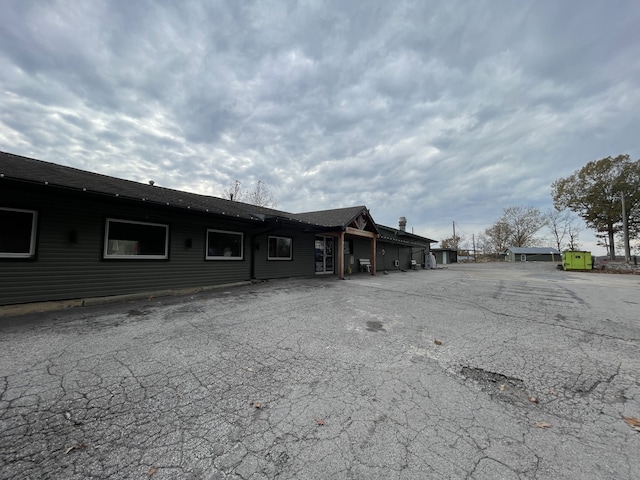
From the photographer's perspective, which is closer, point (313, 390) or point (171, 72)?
point (313, 390)

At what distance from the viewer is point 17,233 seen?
5.48 metres

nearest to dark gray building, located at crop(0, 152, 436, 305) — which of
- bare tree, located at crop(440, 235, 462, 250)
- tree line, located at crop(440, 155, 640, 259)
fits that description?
tree line, located at crop(440, 155, 640, 259)

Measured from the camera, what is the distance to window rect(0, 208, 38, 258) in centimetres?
535

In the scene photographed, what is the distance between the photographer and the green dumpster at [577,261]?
72.9 feet

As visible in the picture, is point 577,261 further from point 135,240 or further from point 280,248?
point 135,240

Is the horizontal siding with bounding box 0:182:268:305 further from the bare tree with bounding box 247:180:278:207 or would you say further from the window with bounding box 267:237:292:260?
the bare tree with bounding box 247:180:278:207

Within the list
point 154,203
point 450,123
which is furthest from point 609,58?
point 154,203

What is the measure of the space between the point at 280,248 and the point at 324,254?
3.22 m

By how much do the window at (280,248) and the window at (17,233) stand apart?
657cm

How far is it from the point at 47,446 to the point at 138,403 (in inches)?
23.9

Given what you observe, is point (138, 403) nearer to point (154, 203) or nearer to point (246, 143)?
point (154, 203)

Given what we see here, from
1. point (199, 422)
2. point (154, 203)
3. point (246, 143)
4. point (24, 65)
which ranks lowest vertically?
point (199, 422)

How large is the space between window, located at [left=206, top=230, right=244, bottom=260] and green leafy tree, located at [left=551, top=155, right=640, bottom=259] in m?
38.3

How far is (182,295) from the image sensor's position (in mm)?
7508
